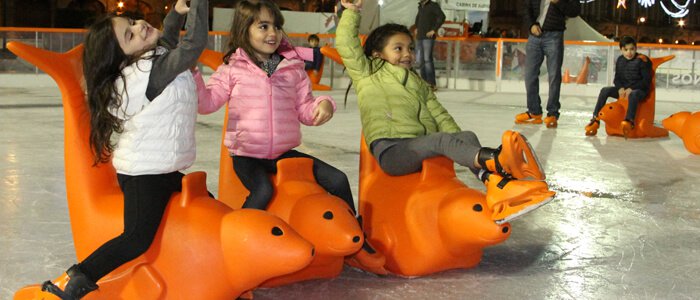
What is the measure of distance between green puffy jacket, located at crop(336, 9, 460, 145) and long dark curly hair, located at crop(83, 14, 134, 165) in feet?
3.10

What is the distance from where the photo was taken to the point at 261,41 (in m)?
2.76

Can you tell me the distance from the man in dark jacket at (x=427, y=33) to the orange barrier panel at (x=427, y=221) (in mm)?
9127

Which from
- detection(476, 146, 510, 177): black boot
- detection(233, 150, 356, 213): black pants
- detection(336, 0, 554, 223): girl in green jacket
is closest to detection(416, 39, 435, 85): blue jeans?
detection(336, 0, 554, 223): girl in green jacket

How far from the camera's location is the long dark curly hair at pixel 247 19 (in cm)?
276

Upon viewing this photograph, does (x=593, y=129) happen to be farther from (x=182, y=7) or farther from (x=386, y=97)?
(x=182, y=7)

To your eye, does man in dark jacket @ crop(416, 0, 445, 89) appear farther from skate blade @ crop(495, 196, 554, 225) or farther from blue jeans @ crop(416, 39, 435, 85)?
skate blade @ crop(495, 196, 554, 225)

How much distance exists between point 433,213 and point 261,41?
753 millimetres

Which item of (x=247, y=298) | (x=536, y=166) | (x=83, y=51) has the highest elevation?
(x=83, y=51)

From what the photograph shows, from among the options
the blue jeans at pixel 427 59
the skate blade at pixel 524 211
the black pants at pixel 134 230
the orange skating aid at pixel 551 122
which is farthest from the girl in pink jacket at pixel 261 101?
the blue jeans at pixel 427 59

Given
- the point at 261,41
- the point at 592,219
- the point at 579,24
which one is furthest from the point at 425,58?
the point at 261,41

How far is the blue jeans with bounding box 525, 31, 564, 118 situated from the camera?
25.4ft

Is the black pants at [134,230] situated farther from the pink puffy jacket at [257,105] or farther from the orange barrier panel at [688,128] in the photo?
the orange barrier panel at [688,128]

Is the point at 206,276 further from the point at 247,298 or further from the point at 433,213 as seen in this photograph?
the point at 433,213

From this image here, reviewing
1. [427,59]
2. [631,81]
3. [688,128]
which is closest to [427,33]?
Result: [427,59]
